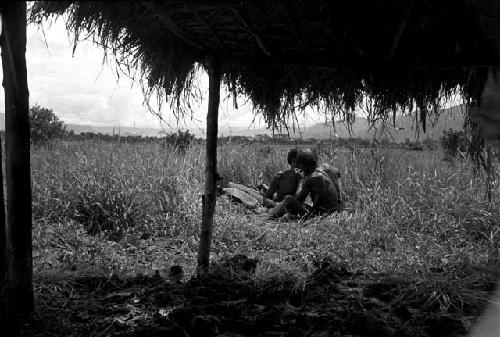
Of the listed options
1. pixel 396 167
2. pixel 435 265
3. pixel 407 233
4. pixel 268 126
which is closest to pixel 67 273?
pixel 268 126

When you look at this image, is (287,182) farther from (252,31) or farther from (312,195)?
(252,31)

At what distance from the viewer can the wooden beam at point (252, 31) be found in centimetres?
293

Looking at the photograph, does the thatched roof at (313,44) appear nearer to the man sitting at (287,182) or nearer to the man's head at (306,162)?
the man's head at (306,162)

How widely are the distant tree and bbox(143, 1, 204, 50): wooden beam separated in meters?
12.1

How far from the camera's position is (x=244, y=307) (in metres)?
3.51

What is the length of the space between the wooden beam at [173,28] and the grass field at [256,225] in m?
1.93

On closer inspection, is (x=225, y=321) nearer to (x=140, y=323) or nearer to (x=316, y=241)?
(x=140, y=323)

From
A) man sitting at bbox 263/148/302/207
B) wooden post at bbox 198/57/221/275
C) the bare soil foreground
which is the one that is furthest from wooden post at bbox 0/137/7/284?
man sitting at bbox 263/148/302/207

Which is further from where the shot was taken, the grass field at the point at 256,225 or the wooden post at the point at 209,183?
the grass field at the point at 256,225

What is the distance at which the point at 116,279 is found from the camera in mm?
4211

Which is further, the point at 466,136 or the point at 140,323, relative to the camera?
the point at 466,136

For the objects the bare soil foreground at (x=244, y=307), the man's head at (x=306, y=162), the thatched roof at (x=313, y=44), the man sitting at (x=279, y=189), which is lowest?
the bare soil foreground at (x=244, y=307)

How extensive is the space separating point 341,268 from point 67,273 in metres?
2.35

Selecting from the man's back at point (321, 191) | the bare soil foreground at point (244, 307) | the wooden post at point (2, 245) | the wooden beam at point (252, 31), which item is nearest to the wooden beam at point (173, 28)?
the wooden beam at point (252, 31)
